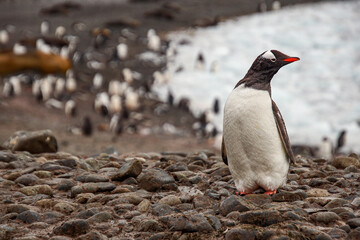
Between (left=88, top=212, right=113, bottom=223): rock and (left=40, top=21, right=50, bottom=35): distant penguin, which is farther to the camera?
(left=40, top=21, right=50, bottom=35): distant penguin

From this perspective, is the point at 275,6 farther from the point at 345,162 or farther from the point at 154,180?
the point at 154,180

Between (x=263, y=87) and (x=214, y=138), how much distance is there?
10386 millimetres

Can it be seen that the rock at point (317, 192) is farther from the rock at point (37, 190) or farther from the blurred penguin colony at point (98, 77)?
the blurred penguin colony at point (98, 77)

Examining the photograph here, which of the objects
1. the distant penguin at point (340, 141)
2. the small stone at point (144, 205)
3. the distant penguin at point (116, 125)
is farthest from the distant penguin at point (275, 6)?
the small stone at point (144, 205)

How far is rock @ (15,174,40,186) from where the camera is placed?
16.9ft

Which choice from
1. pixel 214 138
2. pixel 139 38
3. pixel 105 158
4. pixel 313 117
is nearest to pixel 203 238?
pixel 105 158

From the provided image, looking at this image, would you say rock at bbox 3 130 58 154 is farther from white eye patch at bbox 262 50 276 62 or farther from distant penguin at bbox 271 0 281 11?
distant penguin at bbox 271 0 281 11

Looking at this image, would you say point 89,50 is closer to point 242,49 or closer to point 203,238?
point 242,49

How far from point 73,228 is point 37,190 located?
1.05 meters

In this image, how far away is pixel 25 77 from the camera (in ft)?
59.6

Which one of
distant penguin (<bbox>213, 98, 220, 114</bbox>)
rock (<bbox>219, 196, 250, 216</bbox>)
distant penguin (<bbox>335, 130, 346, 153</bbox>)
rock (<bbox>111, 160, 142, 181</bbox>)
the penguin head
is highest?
the penguin head

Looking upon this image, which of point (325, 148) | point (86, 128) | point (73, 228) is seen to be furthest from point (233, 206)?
point (86, 128)

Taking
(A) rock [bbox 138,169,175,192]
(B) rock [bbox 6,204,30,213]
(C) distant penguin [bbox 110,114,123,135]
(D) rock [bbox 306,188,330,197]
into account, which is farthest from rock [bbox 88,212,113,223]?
(C) distant penguin [bbox 110,114,123,135]

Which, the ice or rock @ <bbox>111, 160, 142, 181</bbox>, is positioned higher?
rock @ <bbox>111, 160, 142, 181</bbox>
